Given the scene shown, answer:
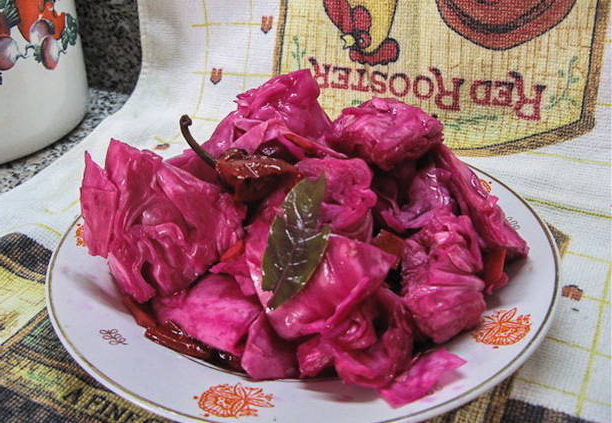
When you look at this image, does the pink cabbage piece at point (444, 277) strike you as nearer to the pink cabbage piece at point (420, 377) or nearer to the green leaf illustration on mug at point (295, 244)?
the pink cabbage piece at point (420, 377)

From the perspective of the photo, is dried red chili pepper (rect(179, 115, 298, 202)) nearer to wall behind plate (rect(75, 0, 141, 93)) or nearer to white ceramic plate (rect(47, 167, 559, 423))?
white ceramic plate (rect(47, 167, 559, 423))

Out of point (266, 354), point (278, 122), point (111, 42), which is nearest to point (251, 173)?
point (278, 122)

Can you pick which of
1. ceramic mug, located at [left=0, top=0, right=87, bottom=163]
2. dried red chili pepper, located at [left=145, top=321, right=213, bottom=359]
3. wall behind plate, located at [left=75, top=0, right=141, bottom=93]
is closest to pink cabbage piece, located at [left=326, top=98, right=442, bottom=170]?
dried red chili pepper, located at [left=145, top=321, right=213, bottom=359]

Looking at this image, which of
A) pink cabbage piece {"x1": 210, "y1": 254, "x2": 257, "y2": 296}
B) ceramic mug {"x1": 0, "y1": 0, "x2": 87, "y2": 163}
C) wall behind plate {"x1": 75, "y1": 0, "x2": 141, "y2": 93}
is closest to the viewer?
pink cabbage piece {"x1": 210, "y1": 254, "x2": 257, "y2": 296}

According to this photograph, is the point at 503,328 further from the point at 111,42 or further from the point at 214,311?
the point at 111,42

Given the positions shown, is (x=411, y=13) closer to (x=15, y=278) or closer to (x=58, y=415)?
(x=15, y=278)

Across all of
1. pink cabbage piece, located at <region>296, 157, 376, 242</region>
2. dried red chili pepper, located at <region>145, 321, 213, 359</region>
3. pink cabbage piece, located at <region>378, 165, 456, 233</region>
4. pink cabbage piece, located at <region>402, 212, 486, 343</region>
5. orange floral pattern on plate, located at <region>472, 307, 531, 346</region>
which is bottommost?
dried red chili pepper, located at <region>145, 321, 213, 359</region>
